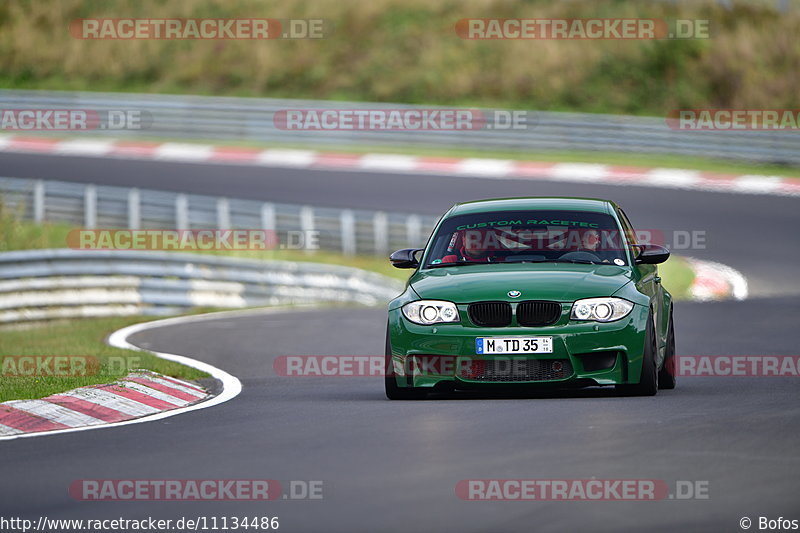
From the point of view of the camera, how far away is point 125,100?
133 feet

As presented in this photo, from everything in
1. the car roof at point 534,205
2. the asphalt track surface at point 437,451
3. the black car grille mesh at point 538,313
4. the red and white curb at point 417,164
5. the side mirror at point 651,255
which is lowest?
the asphalt track surface at point 437,451

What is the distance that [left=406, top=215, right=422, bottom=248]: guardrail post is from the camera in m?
27.8

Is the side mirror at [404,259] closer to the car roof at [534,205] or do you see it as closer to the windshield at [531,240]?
the windshield at [531,240]

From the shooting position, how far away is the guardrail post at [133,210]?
28.0 m

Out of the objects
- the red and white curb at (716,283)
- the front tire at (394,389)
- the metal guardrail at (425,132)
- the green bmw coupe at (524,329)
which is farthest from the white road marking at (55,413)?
the metal guardrail at (425,132)

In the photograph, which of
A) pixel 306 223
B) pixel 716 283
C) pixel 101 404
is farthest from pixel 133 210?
pixel 101 404

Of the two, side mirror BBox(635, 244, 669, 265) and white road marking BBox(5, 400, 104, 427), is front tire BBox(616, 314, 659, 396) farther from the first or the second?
white road marking BBox(5, 400, 104, 427)

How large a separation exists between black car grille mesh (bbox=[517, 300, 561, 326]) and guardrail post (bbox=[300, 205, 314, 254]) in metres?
17.7

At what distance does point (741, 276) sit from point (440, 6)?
26.9 meters

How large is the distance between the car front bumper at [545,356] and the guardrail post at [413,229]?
1744 cm

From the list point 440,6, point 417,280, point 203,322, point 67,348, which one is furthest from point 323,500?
point 440,6

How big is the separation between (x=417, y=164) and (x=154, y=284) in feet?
50.8

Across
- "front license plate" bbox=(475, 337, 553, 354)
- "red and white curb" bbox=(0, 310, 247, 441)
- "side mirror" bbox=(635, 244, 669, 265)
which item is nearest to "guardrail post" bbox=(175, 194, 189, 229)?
"red and white curb" bbox=(0, 310, 247, 441)

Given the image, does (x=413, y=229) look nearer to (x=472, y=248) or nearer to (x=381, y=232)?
(x=381, y=232)
